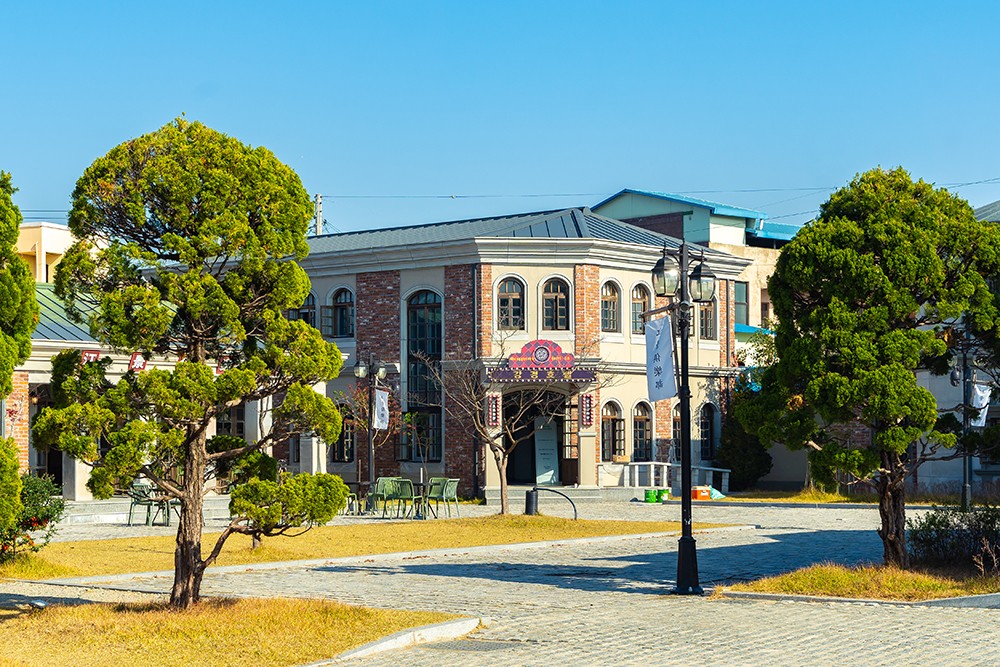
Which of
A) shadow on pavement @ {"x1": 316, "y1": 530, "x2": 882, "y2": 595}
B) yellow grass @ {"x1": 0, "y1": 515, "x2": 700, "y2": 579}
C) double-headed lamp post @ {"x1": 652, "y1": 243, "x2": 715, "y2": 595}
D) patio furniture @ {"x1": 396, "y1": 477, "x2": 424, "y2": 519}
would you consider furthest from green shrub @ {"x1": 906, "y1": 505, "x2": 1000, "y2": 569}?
patio furniture @ {"x1": 396, "y1": 477, "x2": 424, "y2": 519}

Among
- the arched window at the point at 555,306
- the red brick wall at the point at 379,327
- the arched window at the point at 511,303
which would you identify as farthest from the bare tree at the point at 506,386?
the red brick wall at the point at 379,327

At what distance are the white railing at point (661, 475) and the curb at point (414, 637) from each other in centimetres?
2713

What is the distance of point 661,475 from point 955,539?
941 inches

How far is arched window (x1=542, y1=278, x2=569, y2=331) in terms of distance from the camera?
132ft

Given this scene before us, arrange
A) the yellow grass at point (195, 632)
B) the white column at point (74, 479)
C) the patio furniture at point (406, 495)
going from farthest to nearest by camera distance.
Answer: the white column at point (74, 479) → the patio furniture at point (406, 495) → the yellow grass at point (195, 632)

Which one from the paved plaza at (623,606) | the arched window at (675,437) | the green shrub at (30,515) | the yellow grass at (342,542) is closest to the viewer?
the paved plaza at (623,606)

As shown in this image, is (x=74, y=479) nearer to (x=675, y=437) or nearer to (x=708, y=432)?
(x=675, y=437)

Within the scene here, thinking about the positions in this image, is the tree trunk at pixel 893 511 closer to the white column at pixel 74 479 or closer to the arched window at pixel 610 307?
the white column at pixel 74 479

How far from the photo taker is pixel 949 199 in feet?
54.5

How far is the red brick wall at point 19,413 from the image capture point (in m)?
29.2

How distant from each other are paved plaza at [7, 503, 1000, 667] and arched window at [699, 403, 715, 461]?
683 inches

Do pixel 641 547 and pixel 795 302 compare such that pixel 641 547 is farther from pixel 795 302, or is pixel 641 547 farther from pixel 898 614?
pixel 898 614

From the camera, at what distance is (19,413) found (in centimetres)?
2939

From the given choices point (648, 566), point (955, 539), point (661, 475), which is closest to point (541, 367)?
point (661, 475)
